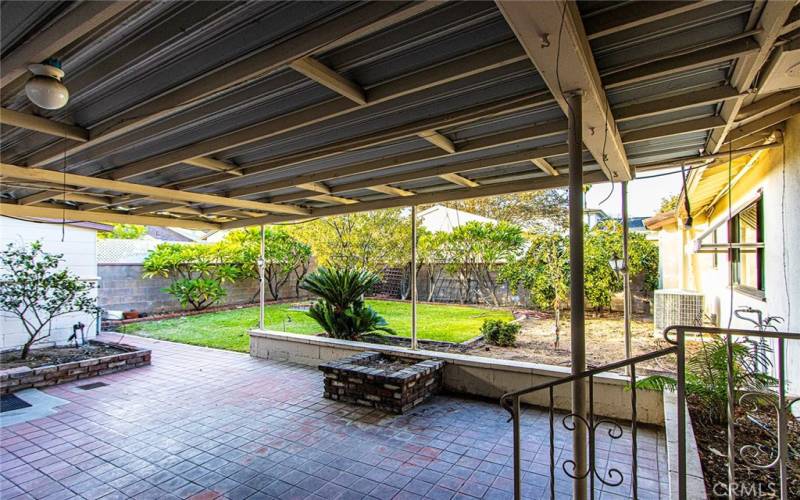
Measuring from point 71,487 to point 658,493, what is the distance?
4.19 metres

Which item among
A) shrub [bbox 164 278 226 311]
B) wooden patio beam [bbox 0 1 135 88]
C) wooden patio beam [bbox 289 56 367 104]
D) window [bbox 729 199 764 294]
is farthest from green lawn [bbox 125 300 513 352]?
wooden patio beam [bbox 0 1 135 88]

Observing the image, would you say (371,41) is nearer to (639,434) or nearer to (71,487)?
(71,487)

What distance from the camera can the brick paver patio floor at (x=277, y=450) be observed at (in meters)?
2.83

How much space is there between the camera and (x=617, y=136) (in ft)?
9.16

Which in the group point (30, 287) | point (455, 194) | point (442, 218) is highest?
point (442, 218)

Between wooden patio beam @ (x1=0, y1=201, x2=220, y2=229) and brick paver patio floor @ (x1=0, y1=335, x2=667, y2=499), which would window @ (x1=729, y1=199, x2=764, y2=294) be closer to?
brick paver patio floor @ (x1=0, y1=335, x2=667, y2=499)

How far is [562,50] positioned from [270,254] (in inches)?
498

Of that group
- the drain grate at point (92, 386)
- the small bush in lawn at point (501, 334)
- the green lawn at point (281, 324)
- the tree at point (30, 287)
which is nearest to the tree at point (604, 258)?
the green lawn at point (281, 324)

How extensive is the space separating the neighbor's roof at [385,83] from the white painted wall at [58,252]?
4390mm

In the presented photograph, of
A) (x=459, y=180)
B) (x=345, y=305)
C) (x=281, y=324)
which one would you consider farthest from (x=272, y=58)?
(x=281, y=324)

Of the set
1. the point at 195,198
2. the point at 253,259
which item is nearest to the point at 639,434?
the point at 195,198

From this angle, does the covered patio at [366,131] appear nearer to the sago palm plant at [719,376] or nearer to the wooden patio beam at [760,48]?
the wooden patio beam at [760,48]

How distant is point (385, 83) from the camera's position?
223cm

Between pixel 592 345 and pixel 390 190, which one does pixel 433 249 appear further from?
pixel 390 190
